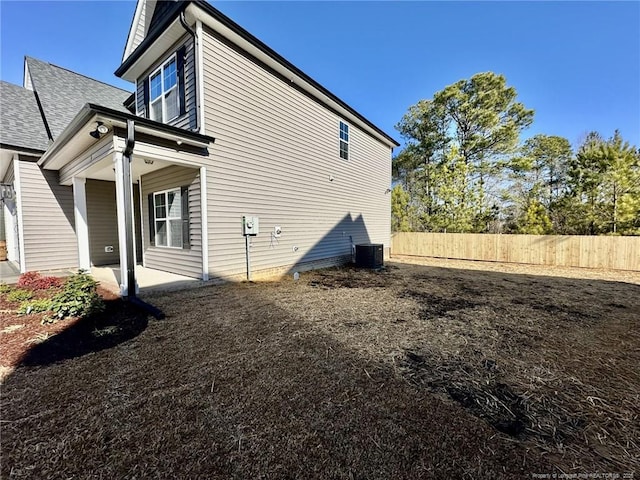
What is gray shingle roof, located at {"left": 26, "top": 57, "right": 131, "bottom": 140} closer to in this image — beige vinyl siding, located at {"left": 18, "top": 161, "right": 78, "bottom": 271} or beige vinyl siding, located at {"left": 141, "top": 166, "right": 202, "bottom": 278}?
beige vinyl siding, located at {"left": 18, "top": 161, "right": 78, "bottom": 271}

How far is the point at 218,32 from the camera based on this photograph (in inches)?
238

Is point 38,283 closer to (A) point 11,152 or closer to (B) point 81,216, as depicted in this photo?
(B) point 81,216

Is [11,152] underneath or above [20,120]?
underneath

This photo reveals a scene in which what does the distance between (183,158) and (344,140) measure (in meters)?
6.49

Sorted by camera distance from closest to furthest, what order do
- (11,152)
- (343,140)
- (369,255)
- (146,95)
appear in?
(11,152) → (146,95) → (369,255) → (343,140)

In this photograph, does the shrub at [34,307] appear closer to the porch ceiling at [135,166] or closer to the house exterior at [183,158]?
the house exterior at [183,158]

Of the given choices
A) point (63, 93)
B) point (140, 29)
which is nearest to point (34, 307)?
point (140, 29)

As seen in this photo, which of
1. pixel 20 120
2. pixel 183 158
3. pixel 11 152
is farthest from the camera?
pixel 20 120

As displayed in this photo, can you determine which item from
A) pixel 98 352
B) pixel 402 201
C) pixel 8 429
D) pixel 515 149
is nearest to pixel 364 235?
pixel 402 201

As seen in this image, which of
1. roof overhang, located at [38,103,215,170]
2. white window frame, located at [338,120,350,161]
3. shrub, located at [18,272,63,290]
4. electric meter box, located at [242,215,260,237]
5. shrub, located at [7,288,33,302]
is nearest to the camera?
roof overhang, located at [38,103,215,170]

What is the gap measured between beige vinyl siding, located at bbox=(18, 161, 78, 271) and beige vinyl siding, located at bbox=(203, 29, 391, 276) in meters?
5.16

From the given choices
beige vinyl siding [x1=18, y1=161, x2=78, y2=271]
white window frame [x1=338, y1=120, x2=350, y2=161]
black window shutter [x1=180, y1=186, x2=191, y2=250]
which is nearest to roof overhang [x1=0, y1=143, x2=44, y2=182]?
beige vinyl siding [x1=18, y1=161, x2=78, y2=271]

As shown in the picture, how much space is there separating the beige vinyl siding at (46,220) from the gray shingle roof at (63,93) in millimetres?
1344

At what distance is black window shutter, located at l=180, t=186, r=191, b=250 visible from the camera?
627 cm
